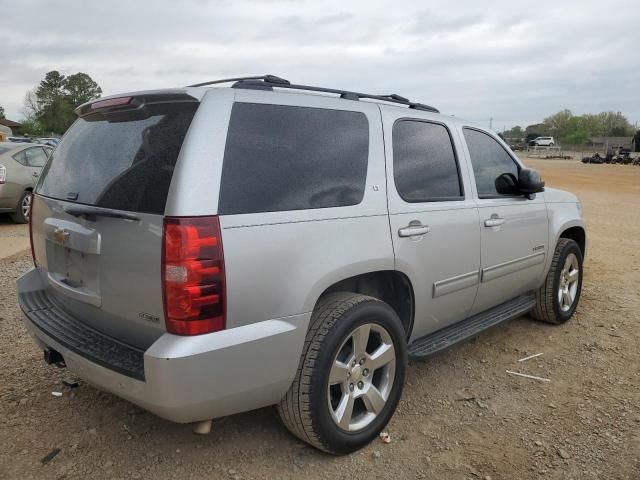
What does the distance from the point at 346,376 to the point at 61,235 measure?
158 cm

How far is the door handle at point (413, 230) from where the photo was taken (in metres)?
3.04

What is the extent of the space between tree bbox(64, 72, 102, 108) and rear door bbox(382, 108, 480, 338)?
276ft

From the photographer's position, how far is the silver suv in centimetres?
226

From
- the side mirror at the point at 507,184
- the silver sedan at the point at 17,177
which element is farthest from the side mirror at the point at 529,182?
the silver sedan at the point at 17,177

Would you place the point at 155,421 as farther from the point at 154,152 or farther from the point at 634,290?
the point at 634,290

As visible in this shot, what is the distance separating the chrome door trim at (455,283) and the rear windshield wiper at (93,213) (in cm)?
181

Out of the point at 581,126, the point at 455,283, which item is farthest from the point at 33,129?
the point at 581,126

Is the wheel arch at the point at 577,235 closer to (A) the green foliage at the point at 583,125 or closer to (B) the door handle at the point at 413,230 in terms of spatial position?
(B) the door handle at the point at 413,230

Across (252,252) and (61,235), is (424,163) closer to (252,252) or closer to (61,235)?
(252,252)

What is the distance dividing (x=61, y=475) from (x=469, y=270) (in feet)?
8.45

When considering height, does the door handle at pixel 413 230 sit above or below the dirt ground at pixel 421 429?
above

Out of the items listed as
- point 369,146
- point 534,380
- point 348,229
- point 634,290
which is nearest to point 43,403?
point 348,229

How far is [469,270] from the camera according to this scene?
3.57 metres

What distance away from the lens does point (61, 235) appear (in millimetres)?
2723
